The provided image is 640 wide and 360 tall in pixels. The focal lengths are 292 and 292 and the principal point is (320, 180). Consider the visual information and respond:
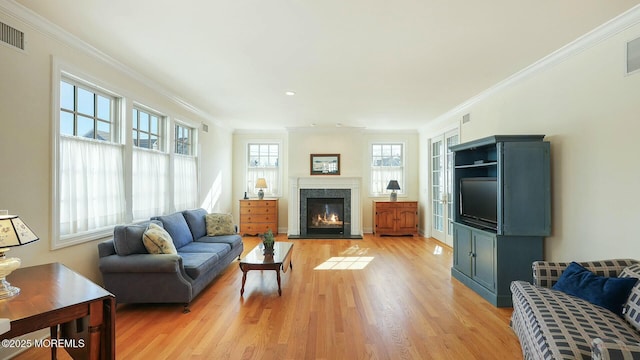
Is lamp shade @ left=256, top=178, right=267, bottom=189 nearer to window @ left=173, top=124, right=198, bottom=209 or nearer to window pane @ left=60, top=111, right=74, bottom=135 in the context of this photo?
window @ left=173, top=124, right=198, bottom=209

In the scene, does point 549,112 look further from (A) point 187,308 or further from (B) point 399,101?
(A) point 187,308

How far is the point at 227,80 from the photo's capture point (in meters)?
4.02

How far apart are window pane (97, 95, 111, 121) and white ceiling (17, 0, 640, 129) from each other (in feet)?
1.69

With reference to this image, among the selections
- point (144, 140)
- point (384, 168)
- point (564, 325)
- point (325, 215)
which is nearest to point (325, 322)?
point (564, 325)

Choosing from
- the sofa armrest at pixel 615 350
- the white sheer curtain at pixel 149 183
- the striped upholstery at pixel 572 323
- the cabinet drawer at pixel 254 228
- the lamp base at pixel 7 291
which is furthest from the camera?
the cabinet drawer at pixel 254 228

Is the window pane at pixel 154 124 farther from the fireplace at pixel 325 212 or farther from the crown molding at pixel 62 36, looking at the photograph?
the fireplace at pixel 325 212

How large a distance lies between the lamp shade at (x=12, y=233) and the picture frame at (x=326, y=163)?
6028mm

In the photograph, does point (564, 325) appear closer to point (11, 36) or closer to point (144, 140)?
point (11, 36)

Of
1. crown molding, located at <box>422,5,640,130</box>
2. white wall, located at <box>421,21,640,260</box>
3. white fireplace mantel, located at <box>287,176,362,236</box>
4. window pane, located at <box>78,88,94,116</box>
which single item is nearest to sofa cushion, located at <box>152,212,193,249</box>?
window pane, located at <box>78,88,94,116</box>

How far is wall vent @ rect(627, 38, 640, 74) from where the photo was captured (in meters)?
2.43

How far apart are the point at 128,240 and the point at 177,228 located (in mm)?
1040

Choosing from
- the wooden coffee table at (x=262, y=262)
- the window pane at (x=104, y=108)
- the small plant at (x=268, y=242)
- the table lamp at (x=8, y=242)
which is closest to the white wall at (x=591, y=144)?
the wooden coffee table at (x=262, y=262)

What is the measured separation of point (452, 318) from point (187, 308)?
283 cm

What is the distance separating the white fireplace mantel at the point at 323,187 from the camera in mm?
7379
